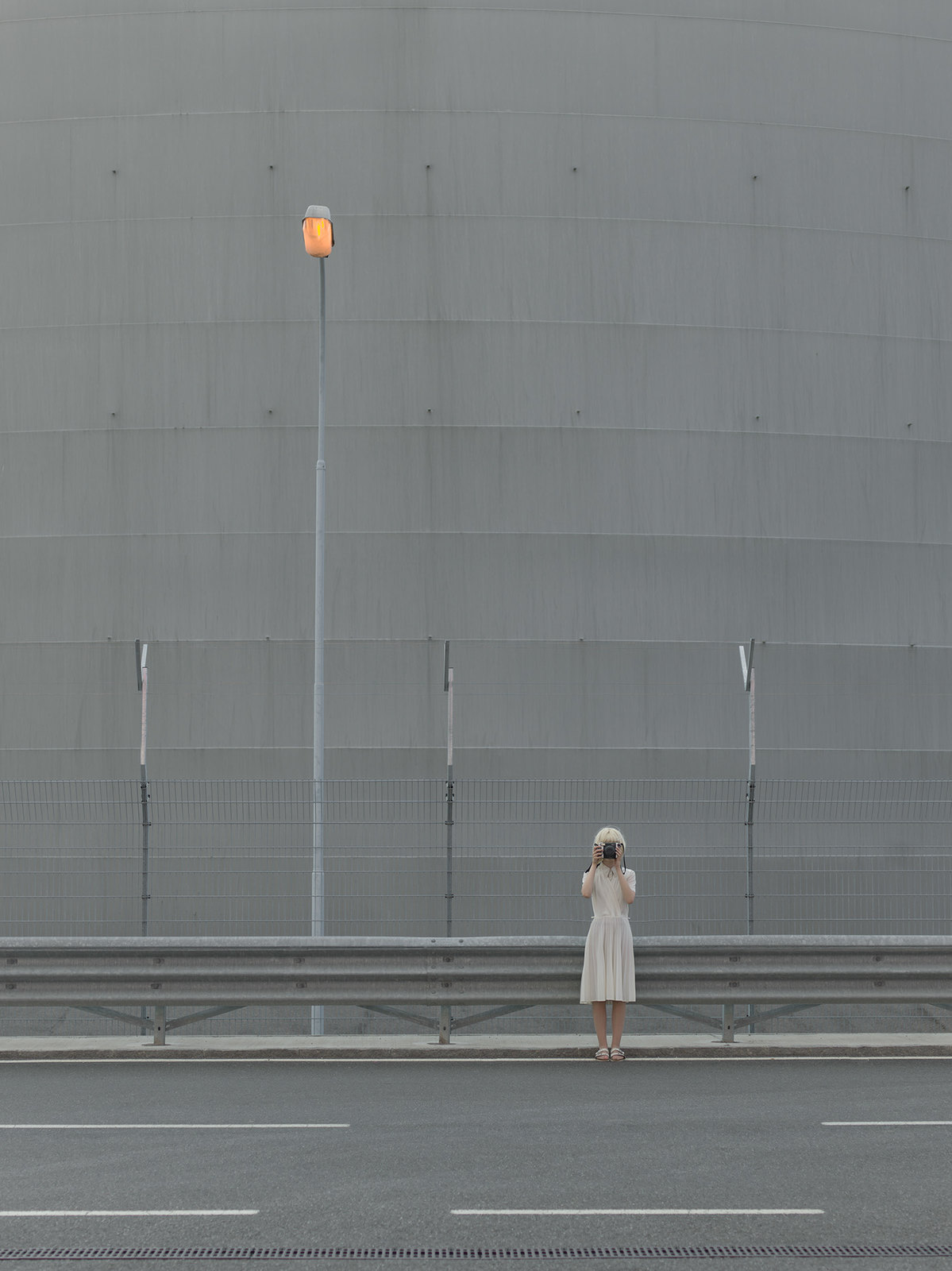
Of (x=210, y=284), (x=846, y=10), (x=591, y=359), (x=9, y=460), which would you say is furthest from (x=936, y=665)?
(x=9, y=460)

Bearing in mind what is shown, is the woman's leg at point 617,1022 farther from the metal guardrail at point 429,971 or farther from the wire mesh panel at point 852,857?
the wire mesh panel at point 852,857

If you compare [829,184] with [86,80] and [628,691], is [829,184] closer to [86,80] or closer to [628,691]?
[628,691]

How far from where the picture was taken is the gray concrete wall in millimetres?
15375

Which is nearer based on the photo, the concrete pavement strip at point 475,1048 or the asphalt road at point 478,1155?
the asphalt road at point 478,1155

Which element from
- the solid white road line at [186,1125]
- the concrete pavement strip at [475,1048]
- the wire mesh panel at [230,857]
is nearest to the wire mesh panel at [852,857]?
the concrete pavement strip at [475,1048]

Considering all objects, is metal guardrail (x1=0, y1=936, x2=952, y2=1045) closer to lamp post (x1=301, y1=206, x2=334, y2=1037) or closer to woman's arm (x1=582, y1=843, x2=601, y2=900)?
woman's arm (x1=582, y1=843, x2=601, y2=900)

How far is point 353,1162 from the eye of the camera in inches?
259

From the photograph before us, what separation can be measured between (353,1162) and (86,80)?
1415cm

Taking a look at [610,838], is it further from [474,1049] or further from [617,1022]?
[474,1049]

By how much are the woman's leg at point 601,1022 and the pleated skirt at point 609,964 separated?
18 centimetres

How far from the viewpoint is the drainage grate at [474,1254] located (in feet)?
16.8

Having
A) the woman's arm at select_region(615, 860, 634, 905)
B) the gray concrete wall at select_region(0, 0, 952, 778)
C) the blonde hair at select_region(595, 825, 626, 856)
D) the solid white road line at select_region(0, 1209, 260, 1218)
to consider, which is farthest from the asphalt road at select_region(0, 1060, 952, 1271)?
the gray concrete wall at select_region(0, 0, 952, 778)

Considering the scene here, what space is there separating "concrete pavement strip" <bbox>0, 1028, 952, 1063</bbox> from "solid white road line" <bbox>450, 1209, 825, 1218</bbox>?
4243 mm

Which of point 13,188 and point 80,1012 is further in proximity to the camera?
point 13,188
